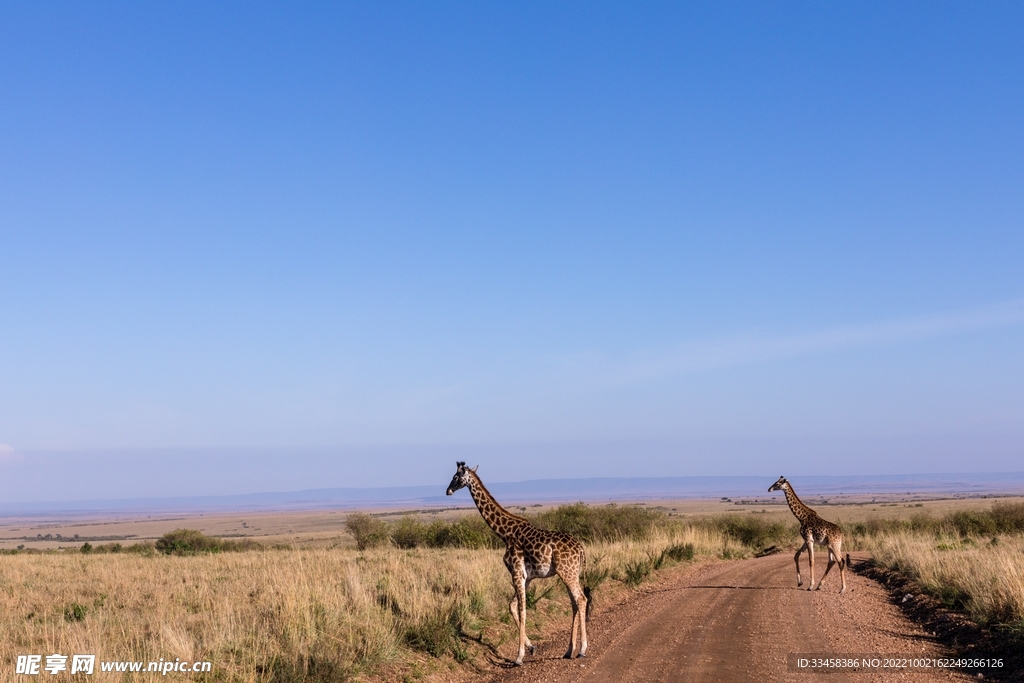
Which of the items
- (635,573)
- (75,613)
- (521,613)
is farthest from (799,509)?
(75,613)

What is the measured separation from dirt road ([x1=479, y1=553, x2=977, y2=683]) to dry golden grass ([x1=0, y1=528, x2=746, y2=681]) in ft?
4.30

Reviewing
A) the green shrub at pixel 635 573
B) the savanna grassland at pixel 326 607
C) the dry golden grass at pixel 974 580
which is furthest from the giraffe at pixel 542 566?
the green shrub at pixel 635 573

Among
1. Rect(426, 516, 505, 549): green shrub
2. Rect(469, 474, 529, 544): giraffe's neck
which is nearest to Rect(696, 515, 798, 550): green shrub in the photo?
Rect(426, 516, 505, 549): green shrub

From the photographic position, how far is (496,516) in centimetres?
1408

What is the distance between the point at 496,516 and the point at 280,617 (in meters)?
3.83

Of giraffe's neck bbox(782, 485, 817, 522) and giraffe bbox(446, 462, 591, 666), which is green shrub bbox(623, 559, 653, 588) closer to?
giraffe's neck bbox(782, 485, 817, 522)

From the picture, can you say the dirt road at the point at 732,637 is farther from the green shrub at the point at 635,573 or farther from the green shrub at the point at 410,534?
the green shrub at the point at 410,534

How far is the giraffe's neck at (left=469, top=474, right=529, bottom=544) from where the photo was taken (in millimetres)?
13570

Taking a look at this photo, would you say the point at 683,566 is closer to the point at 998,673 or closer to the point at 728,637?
the point at 728,637

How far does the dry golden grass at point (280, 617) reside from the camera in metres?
10.5

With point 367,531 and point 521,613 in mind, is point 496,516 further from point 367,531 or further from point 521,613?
point 367,531

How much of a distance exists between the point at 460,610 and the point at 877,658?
647cm

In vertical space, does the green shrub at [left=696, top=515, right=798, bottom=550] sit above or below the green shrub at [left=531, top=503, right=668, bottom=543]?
below

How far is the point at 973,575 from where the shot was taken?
16844 mm
